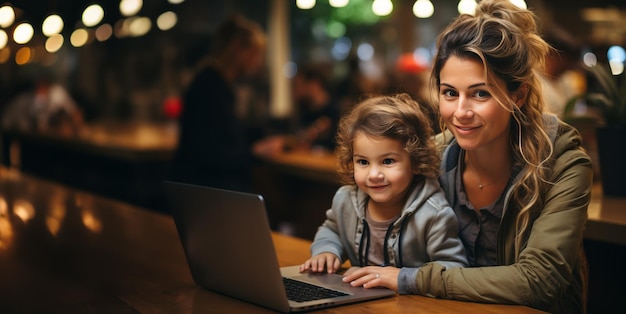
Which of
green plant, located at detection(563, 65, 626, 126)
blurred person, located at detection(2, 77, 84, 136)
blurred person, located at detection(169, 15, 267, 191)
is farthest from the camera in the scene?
blurred person, located at detection(2, 77, 84, 136)

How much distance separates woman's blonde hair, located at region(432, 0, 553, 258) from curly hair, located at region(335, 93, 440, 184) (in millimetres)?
124

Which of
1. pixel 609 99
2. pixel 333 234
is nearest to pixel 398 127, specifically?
pixel 333 234

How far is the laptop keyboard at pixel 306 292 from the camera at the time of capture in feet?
5.74

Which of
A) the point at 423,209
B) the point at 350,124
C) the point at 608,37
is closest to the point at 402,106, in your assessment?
the point at 350,124

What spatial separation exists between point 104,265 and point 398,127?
0.93 meters

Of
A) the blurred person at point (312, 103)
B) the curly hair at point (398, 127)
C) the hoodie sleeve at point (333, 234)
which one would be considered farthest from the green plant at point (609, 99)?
the blurred person at point (312, 103)

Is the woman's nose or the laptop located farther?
the woman's nose

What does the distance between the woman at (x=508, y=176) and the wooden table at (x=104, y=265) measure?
75 millimetres

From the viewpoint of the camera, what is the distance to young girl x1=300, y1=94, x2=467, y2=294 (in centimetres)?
189

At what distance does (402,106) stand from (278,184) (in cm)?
408

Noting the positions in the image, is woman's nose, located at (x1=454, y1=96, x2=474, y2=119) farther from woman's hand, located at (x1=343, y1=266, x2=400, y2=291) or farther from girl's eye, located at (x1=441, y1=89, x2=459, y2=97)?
woman's hand, located at (x1=343, y1=266, x2=400, y2=291)

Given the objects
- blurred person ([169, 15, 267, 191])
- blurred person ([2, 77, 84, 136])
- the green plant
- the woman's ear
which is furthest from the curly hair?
blurred person ([2, 77, 84, 136])

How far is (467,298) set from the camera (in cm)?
176

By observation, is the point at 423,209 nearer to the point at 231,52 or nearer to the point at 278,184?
the point at 231,52
